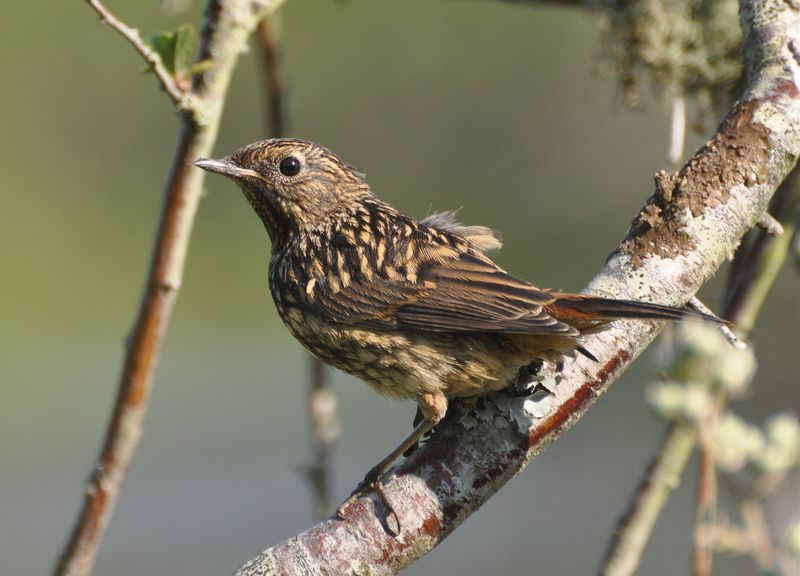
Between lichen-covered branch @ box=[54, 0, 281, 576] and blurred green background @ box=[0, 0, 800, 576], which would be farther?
blurred green background @ box=[0, 0, 800, 576]

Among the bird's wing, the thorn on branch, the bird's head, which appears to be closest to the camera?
the thorn on branch

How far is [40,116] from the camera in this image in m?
9.48

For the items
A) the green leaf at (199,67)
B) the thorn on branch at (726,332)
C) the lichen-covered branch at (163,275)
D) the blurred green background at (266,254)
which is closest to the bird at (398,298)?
the thorn on branch at (726,332)

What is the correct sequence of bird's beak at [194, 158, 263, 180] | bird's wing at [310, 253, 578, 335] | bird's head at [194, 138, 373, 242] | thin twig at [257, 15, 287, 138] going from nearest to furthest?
1. bird's wing at [310, 253, 578, 335]
2. bird's beak at [194, 158, 263, 180]
3. bird's head at [194, 138, 373, 242]
4. thin twig at [257, 15, 287, 138]

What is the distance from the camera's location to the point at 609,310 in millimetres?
2889

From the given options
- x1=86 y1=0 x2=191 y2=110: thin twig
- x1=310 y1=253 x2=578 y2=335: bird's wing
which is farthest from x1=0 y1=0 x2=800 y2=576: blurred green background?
x1=86 y1=0 x2=191 y2=110: thin twig

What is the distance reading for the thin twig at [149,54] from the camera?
3023 mm

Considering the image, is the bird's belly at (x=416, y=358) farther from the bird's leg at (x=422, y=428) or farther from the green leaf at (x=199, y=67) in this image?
the green leaf at (x=199, y=67)

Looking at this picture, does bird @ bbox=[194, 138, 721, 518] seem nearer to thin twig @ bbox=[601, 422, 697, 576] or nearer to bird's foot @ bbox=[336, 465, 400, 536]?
bird's foot @ bbox=[336, 465, 400, 536]

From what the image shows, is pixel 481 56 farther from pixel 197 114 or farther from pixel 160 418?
pixel 197 114

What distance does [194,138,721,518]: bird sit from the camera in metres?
3.18

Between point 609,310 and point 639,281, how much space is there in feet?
0.67

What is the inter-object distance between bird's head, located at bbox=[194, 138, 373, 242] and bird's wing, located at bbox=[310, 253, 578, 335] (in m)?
0.60

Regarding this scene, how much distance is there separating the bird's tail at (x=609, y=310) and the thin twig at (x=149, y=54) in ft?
3.91
